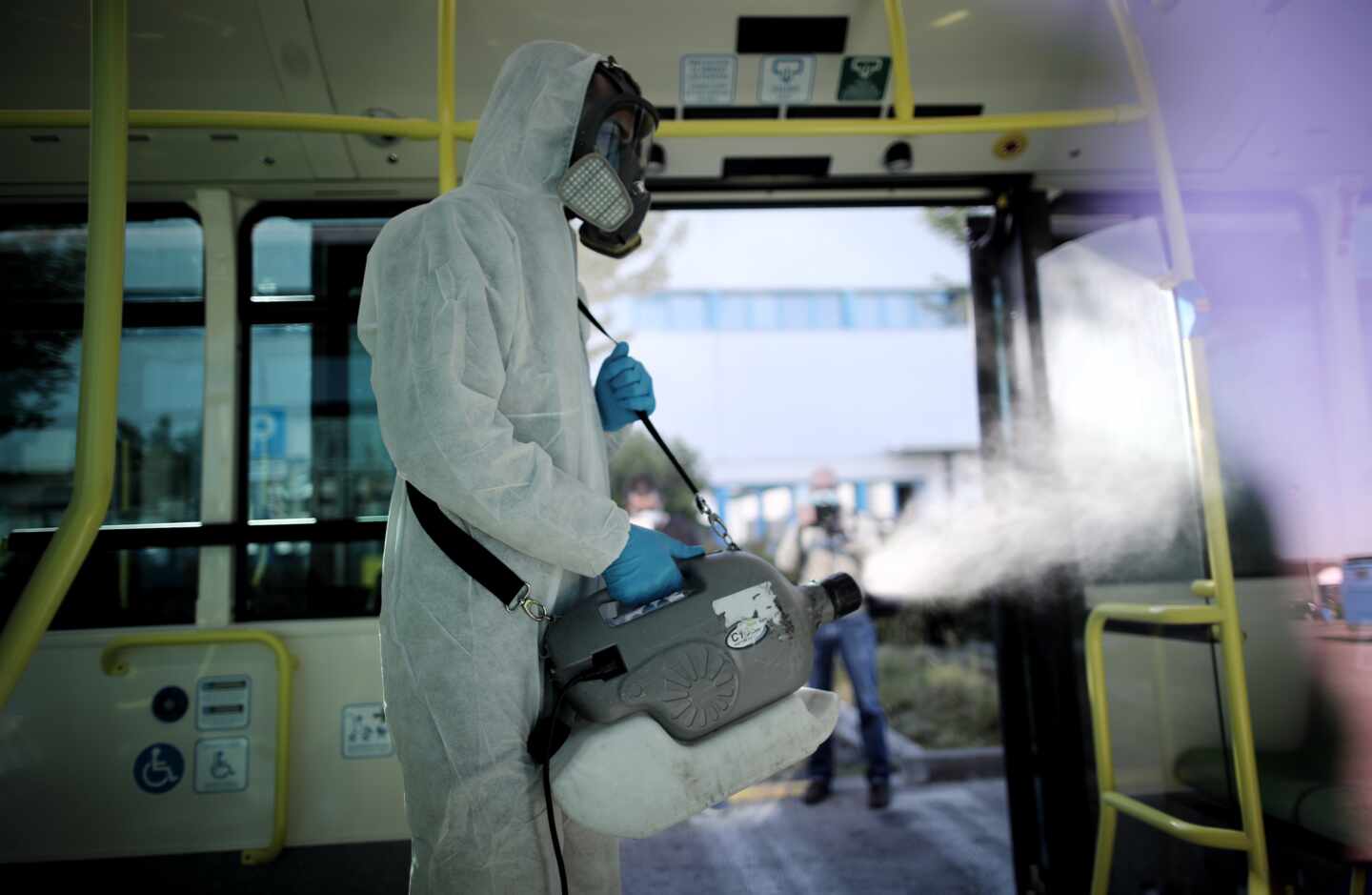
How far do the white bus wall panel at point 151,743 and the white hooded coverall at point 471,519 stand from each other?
1.52m

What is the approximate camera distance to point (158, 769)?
2.82 metres

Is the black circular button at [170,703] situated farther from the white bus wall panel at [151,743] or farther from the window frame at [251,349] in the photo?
the window frame at [251,349]

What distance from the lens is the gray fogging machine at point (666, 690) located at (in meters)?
1.40

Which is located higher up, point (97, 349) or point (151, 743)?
point (97, 349)

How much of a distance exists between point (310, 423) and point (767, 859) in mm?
2704

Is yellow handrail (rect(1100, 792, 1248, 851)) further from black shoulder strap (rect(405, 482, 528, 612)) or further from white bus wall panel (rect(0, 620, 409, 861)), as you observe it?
white bus wall panel (rect(0, 620, 409, 861))

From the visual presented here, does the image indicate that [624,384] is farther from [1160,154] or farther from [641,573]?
[1160,154]

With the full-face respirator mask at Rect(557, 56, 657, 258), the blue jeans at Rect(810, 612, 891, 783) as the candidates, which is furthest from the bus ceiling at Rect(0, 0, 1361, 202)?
the blue jeans at Rect(810, 612, 891, 783)

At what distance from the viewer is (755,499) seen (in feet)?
46.5

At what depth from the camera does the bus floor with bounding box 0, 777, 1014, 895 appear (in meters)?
2.76

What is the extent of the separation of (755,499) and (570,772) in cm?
1286

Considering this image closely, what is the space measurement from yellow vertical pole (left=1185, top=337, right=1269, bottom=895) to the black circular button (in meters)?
3.24

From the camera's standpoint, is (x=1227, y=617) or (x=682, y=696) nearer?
(x=682, y=696)

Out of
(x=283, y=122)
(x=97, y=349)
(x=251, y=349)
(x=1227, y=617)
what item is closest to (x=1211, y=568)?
(x=1227, y=617)
